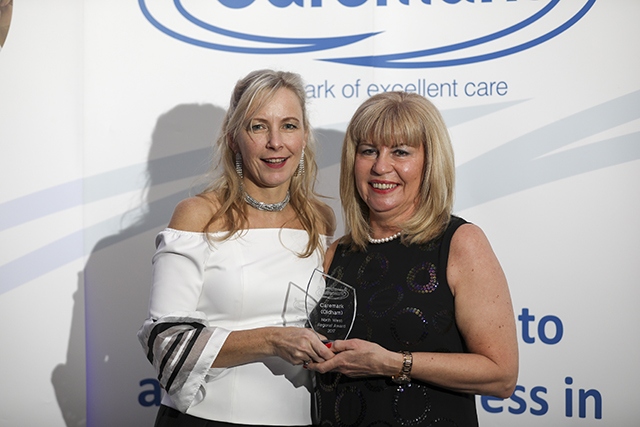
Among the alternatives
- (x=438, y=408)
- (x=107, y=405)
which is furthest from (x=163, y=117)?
(x=438, y=408)

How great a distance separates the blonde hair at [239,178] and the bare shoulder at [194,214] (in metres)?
0.02

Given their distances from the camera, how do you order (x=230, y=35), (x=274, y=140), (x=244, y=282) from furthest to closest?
(x=230, y=35)
(x=274, y=140)
(x=244, y=282)

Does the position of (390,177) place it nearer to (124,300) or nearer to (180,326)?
(180,326)

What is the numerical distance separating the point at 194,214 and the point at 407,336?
2.69 feet

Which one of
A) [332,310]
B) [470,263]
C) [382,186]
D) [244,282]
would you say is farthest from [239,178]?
[470,263]

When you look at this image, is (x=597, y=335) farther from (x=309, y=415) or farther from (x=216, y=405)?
(x=216, y=405)

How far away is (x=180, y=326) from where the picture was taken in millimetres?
2078

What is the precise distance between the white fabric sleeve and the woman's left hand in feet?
1.29

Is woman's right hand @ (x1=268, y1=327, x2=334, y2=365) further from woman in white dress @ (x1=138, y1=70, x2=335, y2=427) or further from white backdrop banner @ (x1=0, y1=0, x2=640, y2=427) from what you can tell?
white backdrop banner @ (x1=0, y1=0, x2=640, y2=427)

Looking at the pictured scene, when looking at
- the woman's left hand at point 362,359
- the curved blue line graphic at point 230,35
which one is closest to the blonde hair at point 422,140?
the woman's left hand at point 362,359

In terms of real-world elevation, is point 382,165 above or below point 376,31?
below

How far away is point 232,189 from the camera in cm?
236

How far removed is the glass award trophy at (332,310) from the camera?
198 centimetres

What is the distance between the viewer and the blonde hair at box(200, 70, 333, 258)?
2309 mm
